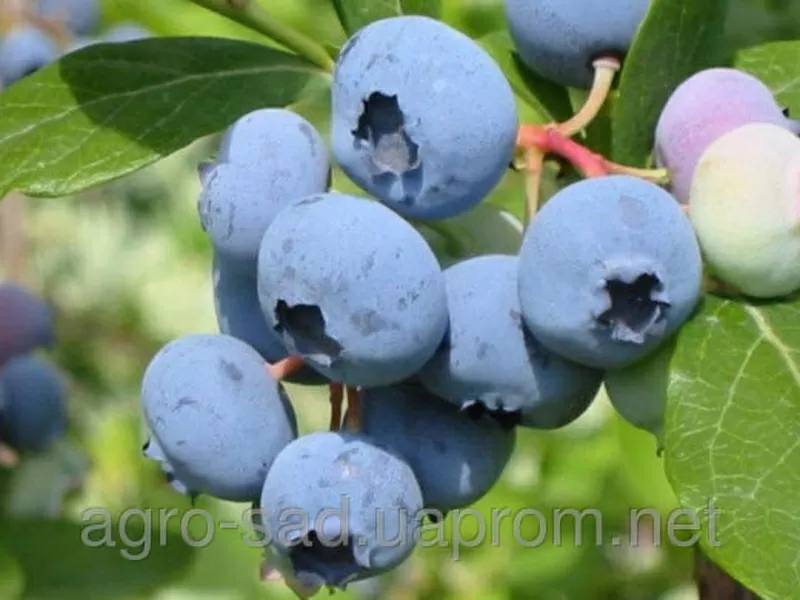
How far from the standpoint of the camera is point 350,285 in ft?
2.98

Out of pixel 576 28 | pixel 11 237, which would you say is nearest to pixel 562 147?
pixel 576 28

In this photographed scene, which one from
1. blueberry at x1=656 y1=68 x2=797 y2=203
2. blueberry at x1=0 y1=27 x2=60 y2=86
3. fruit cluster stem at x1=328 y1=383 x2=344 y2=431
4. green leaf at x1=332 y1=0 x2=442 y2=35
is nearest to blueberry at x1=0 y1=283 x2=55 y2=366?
blueberry at x1=0 y1=27 x2=60 y2=86

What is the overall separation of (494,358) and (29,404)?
4.01 feet

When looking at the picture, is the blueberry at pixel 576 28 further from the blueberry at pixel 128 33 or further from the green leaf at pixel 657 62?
the blueberry at pixel 128 33

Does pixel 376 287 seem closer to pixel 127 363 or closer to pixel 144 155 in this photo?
pixel 144 155

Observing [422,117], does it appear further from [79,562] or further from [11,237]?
[11,237]

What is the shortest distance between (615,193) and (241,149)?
0.27 meters

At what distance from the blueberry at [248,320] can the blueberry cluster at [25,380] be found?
1.04m


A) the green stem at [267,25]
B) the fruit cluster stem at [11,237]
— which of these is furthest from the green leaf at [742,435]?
the fruit cluster stem at [11,237]

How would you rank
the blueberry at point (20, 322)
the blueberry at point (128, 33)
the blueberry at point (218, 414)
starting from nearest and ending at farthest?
the blueberry at point (218, 414) → the blueberry at point (128, 33) → the blueberry at point (20, 322)

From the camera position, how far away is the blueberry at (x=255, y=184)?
0.99 metres

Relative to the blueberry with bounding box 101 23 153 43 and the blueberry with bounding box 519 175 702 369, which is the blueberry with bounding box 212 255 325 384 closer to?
the blueberry with bounding box 519 175 702 369

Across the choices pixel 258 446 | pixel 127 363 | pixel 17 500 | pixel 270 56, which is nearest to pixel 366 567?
pixel 258 446

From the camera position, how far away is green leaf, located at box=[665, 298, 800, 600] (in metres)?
0.92
